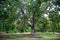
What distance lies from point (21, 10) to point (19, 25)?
4099 mm

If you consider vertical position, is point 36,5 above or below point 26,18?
above

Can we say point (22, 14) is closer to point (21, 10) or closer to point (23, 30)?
point (21, 10)

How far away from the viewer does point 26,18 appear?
15.9m

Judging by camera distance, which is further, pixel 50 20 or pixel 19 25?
pixel 19 25

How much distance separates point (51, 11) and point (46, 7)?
0.64 m

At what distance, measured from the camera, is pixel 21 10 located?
50.4 feet

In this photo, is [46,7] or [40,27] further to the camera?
[40,27]

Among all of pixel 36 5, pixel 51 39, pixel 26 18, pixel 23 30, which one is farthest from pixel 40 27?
pixel 51 39

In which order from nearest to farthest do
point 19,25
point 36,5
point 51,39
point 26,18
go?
point 51,39, point 36,5, point 26,18, point 19,25

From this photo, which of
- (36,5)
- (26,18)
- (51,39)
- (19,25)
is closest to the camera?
(51,39)

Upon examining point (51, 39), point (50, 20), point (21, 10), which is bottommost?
point (51, 39)

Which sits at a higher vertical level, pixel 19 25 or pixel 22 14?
pixel 22 14

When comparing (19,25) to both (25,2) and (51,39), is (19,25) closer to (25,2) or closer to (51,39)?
(25,2)

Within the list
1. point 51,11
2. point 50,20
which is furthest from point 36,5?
point 50,20
